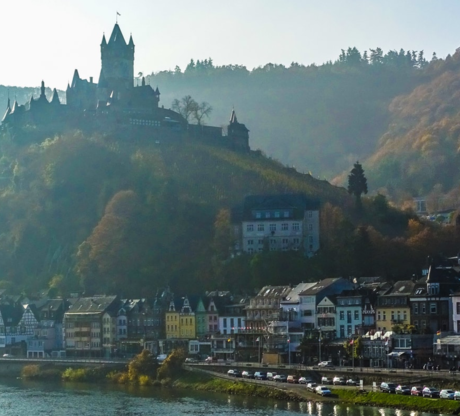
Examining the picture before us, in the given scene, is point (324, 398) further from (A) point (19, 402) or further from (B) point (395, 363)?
(A) point (19, 402)

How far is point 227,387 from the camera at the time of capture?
98.4m

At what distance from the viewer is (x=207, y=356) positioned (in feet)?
383

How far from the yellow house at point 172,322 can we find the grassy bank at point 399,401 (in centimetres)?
3769

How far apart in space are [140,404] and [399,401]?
68.4ft

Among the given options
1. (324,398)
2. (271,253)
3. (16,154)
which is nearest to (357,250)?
(271,253)

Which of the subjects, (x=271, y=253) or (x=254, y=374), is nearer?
(x=254, y=374)

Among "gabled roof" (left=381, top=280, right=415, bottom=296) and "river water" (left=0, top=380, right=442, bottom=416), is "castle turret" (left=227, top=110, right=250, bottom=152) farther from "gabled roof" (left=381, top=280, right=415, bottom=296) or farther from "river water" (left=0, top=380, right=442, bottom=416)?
"river water" (left=0, top=380, right=442, bottom=416)

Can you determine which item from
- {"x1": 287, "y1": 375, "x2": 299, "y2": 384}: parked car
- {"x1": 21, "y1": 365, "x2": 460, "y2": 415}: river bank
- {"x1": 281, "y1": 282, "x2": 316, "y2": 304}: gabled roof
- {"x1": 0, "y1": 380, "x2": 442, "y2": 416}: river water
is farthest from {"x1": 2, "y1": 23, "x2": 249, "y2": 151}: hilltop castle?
{"x1": 287, "y1": 375, "x2": 299, "y2": 384}: parked car

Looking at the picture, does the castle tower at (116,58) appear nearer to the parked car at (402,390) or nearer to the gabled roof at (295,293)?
the gabled roof at (295,293)

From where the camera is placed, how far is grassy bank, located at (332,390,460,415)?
79875mm

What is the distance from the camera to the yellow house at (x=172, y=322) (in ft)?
410

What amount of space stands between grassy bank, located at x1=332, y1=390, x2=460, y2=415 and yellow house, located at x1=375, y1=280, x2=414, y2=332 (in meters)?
17.4

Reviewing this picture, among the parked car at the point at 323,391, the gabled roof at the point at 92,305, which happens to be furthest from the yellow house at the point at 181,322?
the parked car at the point at 323,391

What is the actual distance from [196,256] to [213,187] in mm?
22143
